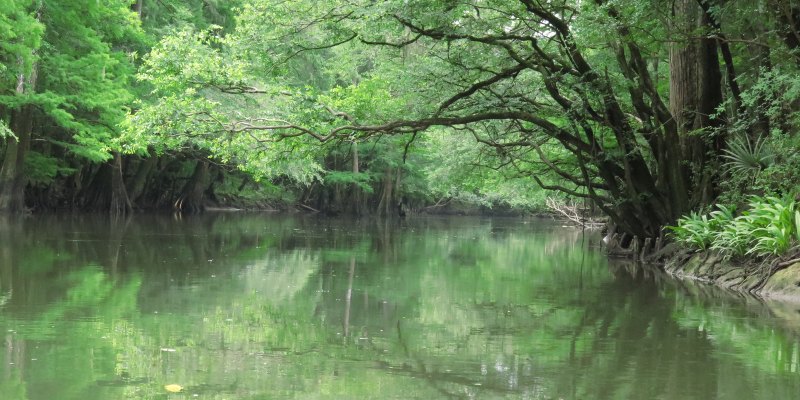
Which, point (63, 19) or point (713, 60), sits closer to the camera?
point (713, 60)

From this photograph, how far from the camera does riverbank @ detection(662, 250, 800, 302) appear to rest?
33.6 feet

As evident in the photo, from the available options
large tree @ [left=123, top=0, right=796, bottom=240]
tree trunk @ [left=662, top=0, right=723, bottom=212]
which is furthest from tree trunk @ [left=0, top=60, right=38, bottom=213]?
tree trunk @ [left=662, top=0, right=723, bottom=212]

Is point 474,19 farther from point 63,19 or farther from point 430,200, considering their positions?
point 430,200

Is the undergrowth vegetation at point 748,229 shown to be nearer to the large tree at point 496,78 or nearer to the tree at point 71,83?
the large tree at point 496,78

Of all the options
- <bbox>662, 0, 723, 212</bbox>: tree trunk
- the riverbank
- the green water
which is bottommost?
the green water

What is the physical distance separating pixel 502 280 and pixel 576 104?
390 cm

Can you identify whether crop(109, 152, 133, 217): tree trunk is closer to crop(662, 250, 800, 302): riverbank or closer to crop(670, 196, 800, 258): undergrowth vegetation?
crop(662, 250, 800, 302): riverbank

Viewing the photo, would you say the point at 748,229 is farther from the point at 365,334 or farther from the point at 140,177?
the point at 140,177

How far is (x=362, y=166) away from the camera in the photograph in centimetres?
4894

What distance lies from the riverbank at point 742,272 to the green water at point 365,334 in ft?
2.09

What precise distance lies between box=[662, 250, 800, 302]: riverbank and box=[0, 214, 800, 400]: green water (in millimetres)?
636

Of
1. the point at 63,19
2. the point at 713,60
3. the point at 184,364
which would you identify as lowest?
the point at 184,364

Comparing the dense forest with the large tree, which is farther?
the large tree

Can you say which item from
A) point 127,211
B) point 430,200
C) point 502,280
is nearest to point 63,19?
point 127,211
